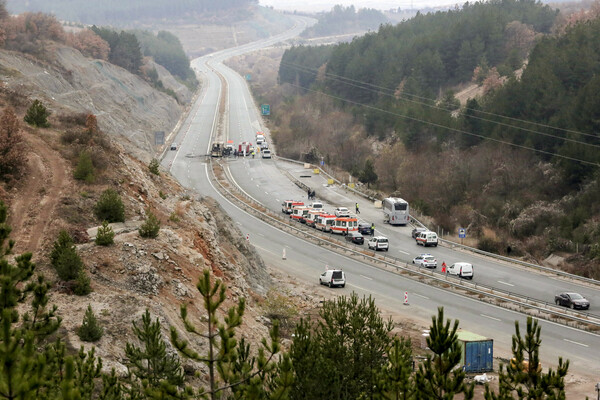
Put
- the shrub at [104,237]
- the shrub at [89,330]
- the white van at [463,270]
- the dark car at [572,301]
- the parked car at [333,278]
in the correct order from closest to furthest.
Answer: the shrub at [89,330]
the shrub at [104,237]
the dark car at [572,301]
the parked car at [333,278]
the white van at [463,270]

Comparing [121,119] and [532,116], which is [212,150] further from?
[532,116]

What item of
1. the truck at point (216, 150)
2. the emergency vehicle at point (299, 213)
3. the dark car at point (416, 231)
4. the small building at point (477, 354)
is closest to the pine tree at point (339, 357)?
the small building at point (477, 354)

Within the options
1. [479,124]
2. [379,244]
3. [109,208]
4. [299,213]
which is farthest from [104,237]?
[479,124]

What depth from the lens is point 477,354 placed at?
3528 centimetres

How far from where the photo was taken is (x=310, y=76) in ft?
581

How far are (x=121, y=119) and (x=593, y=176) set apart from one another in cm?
5568

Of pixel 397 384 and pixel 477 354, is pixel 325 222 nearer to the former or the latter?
pixel 477 354

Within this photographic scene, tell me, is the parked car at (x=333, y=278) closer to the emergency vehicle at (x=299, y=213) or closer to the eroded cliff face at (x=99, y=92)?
the eroded cliff face at (x=99, y=92)

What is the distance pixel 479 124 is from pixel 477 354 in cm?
5767

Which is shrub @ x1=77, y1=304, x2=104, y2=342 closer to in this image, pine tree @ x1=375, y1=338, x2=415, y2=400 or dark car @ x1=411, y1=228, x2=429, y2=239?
pine tree @ x1=375, y1=338, x2=415, y2=400

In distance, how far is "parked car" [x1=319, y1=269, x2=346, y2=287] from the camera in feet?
164

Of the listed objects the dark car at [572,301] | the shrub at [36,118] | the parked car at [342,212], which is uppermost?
the shrub at [36,118]

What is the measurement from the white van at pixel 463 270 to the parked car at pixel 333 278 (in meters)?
7.42

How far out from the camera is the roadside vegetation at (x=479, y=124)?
69125 mm
